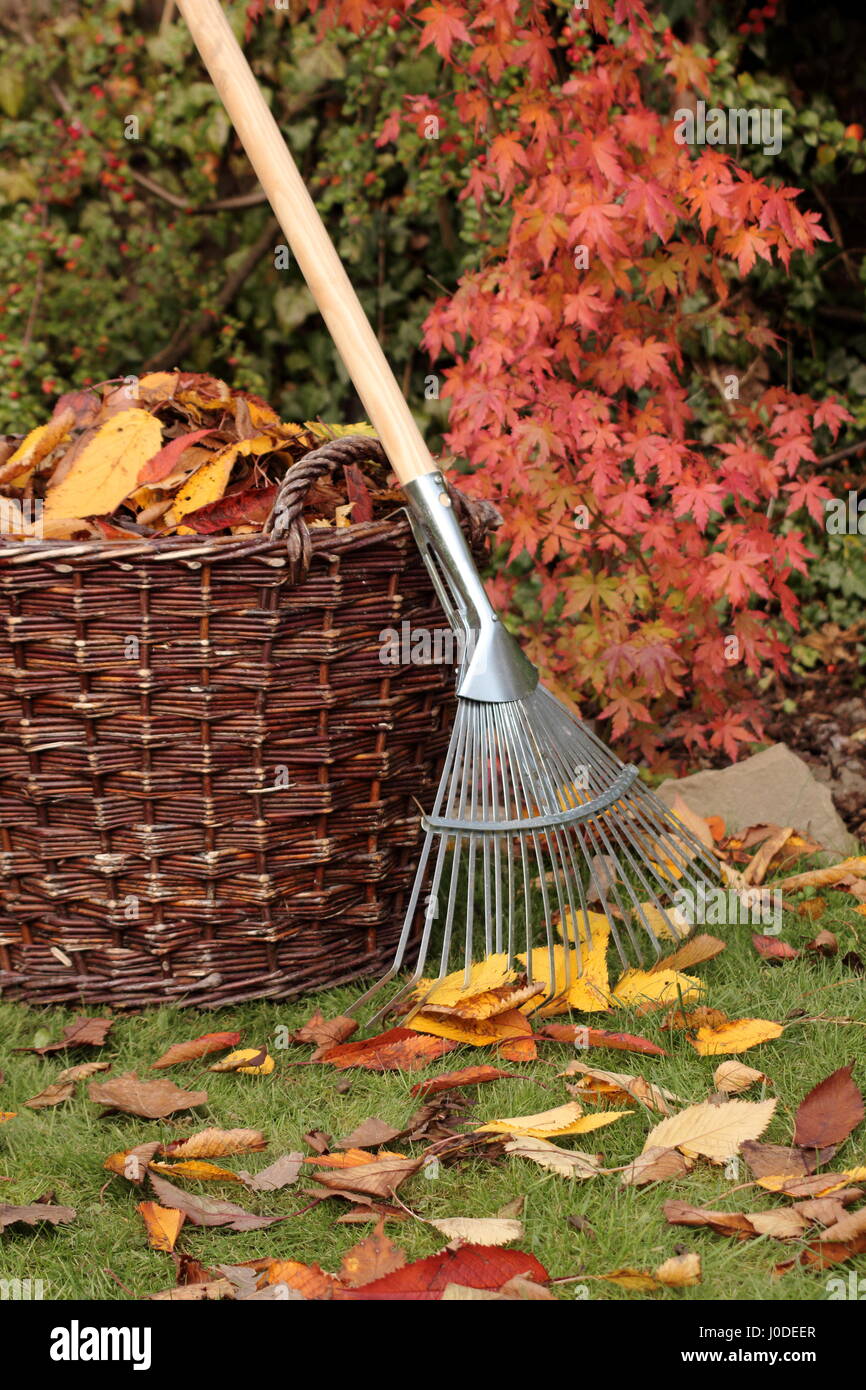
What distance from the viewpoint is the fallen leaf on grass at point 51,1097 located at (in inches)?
69.3

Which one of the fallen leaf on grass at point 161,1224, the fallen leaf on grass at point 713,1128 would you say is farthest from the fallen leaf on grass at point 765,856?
the fallen leaf on grass at point 161,1224

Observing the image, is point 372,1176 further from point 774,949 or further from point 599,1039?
point 774,949

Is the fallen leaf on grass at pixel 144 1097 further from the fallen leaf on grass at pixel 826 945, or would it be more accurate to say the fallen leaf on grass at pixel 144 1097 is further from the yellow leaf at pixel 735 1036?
the fallen leaf on grass at pixel 826 945

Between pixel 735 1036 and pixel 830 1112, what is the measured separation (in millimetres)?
212

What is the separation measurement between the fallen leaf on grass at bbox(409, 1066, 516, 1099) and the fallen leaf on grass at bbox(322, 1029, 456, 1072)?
0.07m

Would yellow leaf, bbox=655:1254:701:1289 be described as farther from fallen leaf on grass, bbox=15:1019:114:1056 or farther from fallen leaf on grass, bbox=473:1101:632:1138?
fallen leaf on grass, bbox=15:1019:114:1056

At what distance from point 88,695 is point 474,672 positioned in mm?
561

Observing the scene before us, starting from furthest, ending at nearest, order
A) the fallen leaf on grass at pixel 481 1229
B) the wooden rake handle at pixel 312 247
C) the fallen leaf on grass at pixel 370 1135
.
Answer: the wooden rake handle at pixel 312 247
the fallen leaf on grass at pixel 370 1135
the fallen leaf on grass at pixel 481 1229

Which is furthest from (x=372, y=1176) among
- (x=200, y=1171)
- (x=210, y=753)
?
(x=210, y=753)

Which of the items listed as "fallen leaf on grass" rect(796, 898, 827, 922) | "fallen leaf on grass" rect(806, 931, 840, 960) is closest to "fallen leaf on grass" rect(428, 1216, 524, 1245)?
"fallen leaf on grass" rect(806, 931, 840, 960)

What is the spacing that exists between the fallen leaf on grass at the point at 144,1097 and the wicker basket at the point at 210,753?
0.29 m

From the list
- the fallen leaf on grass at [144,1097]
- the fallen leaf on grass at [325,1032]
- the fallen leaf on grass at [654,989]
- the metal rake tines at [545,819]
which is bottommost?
the fallen leaf on grass at [144,1097]

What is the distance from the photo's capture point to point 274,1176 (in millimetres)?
1547

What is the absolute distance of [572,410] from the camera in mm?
2572
